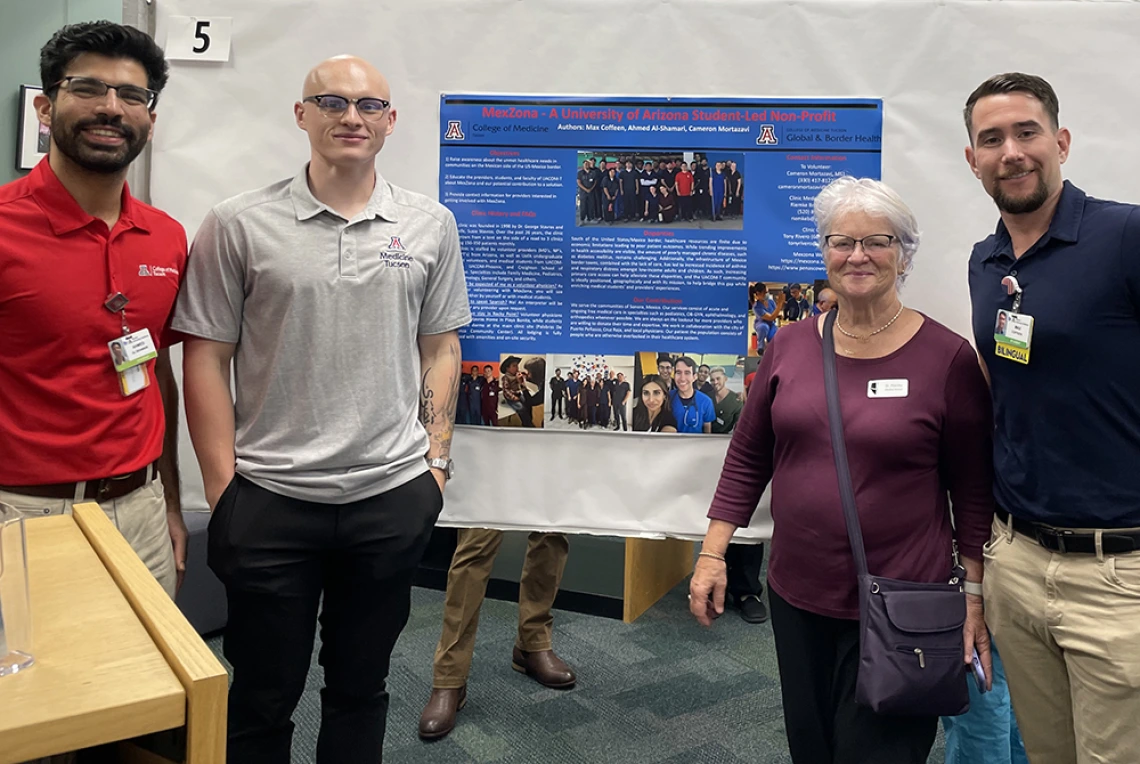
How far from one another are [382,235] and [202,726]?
3.72ft

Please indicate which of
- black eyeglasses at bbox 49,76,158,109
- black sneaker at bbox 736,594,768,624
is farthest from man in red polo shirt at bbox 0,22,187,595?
black sneaker at bbox 736,594,768,624

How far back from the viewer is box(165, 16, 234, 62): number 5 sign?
2.09m

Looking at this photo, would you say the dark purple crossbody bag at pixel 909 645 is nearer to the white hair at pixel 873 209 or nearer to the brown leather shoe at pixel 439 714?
the white hair at pixel 873 209

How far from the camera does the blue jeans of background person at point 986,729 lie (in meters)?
1.99

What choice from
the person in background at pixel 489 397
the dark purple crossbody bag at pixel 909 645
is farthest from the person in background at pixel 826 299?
the person in background at pixel 489 397

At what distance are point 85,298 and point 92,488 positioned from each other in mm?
369

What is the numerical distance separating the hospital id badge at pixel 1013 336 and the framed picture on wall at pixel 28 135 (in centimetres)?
→ 384

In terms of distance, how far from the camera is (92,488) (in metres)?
1.57

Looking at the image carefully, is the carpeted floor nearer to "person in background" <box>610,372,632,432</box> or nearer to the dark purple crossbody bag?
"person in background" <box>610,372,632,432</box>

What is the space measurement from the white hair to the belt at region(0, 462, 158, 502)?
4.82 feet

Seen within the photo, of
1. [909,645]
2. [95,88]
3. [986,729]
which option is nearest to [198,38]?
[95,88]

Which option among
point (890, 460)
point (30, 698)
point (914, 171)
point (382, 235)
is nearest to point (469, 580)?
point (382, 235)

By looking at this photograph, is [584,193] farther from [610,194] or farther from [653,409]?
[653,409]

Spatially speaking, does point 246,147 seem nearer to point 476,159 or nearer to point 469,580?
point 476,159
